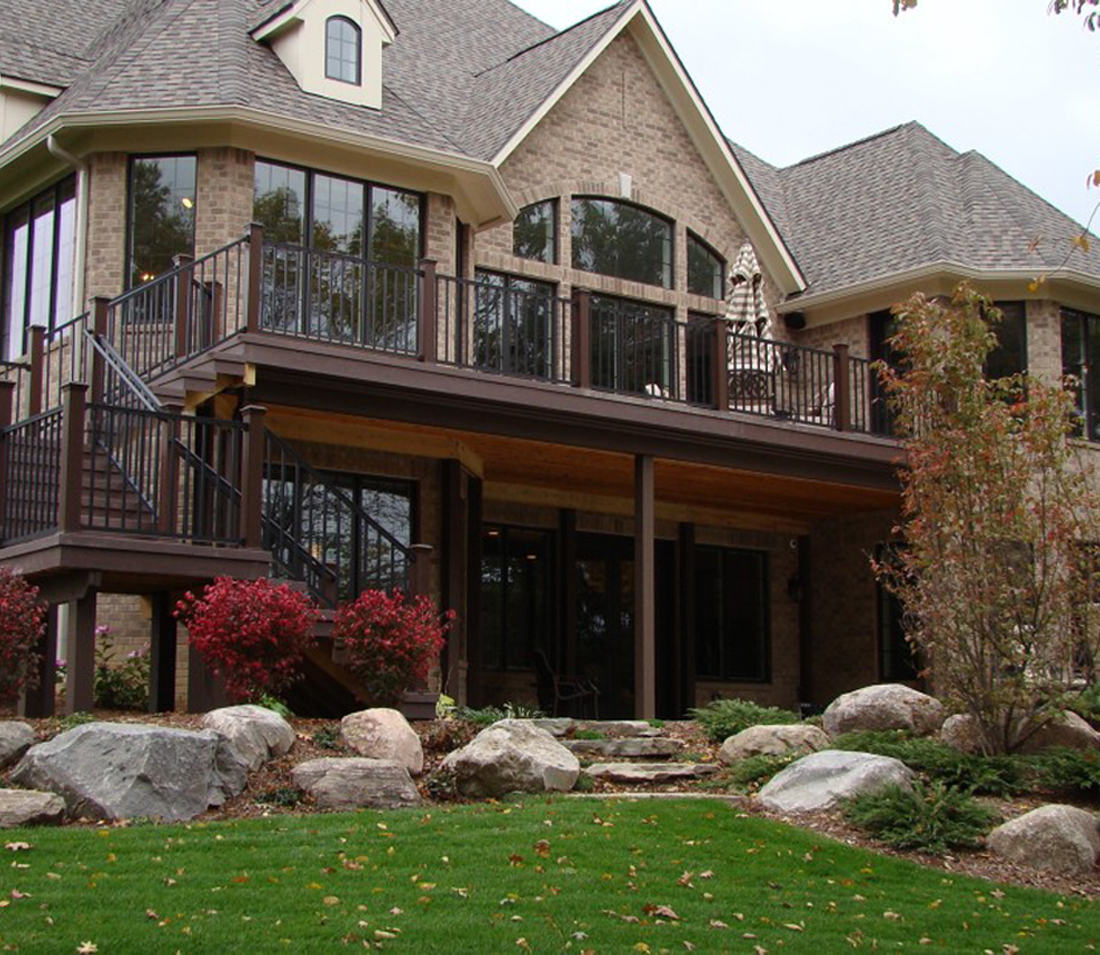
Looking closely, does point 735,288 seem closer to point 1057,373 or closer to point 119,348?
point 1057,373

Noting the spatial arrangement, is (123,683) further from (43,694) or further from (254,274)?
(254,274)

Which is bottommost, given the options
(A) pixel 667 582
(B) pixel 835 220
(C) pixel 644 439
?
(A) pixel 667 582

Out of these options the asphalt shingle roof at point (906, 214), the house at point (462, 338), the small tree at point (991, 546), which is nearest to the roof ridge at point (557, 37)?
the house at point (462, 338)

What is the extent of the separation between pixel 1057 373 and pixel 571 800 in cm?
1212

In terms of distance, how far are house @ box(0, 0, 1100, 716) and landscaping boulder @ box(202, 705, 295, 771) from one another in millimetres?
1769

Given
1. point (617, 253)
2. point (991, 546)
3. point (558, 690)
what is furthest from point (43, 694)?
point (617, 253)

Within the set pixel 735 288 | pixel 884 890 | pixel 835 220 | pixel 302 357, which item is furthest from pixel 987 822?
pixel 835 220

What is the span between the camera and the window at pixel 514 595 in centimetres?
1906

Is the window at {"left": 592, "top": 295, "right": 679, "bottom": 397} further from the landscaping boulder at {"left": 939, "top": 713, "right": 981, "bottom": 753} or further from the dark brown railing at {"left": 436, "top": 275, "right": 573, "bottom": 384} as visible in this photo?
the landscaping boulder at {"left": 939, "top": 713, "right": 981, "bottom": 753}

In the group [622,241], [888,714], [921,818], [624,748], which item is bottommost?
[921,818]

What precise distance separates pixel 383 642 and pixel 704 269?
974 cm

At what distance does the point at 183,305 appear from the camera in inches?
579

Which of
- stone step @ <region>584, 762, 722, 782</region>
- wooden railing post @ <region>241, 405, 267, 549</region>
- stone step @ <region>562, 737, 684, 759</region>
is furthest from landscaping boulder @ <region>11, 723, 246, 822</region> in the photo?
stone step @ <region>562, 737, 684, 759</region>

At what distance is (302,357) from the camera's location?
14227mm
